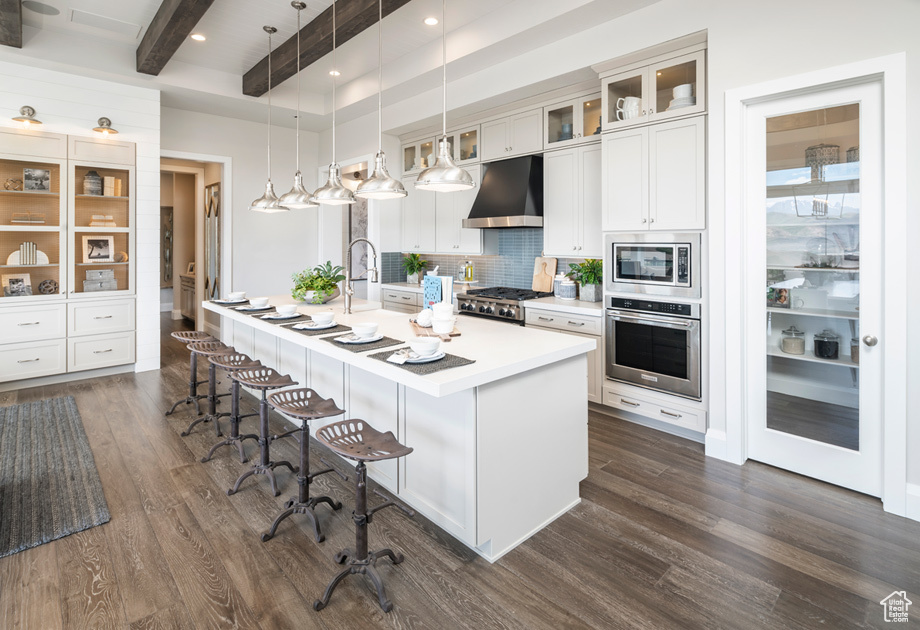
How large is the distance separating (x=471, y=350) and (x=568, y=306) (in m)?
2.01

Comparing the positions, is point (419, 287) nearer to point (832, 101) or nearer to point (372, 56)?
point (372, 56)

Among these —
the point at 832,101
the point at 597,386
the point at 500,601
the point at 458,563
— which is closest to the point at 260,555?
the point at 458,563

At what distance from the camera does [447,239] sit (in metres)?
5.88

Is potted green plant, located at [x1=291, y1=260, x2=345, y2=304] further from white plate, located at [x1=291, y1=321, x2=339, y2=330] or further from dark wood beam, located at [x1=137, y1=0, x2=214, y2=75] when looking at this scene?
dark wood beam, located at [x1=137, y1=0, x2=214, y2=75]

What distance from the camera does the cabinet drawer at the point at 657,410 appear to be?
348cm

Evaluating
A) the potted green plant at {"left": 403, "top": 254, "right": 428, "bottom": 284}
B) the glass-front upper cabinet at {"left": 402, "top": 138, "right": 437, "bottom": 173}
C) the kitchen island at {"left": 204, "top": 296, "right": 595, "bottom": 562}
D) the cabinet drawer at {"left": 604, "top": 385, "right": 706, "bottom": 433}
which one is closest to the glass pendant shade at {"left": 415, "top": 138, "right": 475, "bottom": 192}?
the kitchen island at {"left": 204, "top": 296, "right": 595, "bottom": 562}

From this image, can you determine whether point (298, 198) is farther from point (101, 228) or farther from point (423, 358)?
point (101, 228)

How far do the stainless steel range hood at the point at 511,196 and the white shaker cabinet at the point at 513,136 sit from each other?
87 mm

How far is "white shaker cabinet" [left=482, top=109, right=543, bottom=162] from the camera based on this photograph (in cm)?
473

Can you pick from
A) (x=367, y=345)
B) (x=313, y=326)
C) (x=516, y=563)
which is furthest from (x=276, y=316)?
(x=516, y=563)

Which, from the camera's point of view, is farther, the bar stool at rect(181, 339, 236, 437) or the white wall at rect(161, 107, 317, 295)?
the white wall at rect(161, 107, 317, 295)

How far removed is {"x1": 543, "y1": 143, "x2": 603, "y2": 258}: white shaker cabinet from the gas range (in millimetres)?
510

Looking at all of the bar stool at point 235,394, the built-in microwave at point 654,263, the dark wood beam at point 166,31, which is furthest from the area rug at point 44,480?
the built-in microwave at point 654,263

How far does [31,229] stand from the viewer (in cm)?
482
